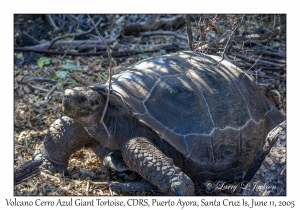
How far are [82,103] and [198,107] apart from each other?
1001mm

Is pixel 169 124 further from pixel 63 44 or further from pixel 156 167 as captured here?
pixel 63 44

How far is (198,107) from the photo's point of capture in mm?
4137

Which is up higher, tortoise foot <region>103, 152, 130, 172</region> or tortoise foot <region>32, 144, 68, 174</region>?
tortoise foot <region>103, 152, 130, 172</region>

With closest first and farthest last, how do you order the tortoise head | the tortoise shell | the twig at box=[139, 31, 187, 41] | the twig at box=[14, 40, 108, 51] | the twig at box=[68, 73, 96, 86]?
the tortoise head, the tortoise shell, the twig at box=[68, 73, 96, 86], the twig at box=[14, 40, 108, 51], the twig at box=[139, 31, 187, 41]

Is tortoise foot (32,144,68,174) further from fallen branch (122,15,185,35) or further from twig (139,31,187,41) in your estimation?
fallen branch (122,15,185,35)

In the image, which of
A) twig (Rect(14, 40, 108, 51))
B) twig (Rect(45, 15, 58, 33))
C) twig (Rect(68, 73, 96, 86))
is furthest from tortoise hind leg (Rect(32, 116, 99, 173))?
twig (Rect(45, 15, 58, 33))

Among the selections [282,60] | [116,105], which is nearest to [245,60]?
[282,60]

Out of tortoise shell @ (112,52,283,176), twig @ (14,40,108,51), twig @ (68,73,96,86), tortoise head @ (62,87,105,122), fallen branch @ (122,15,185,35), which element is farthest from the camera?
fallen branch @ (122,15,185,35)

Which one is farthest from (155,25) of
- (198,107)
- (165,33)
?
(198,107)

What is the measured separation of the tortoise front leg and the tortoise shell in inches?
7.3

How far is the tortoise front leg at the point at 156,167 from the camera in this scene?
360cm

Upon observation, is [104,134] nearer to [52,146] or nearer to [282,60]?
[52,146]

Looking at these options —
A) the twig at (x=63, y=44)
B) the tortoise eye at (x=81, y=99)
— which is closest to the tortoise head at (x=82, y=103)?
the tortoise eye at (x=81, y=99)

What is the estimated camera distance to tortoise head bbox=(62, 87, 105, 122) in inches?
151
